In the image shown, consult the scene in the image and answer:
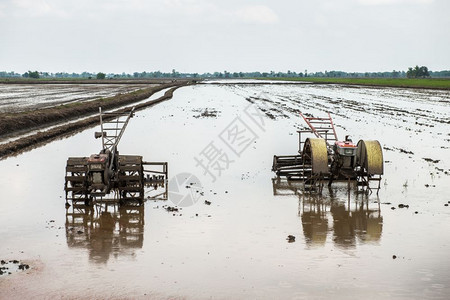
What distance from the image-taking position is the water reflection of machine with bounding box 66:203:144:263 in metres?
10.9

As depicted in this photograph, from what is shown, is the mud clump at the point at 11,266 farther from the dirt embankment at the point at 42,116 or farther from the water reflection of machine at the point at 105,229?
the dirt embankment at the point at 42,116

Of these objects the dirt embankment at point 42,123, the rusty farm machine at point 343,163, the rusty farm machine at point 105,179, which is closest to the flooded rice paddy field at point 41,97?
the dirt embankment at point 42,123

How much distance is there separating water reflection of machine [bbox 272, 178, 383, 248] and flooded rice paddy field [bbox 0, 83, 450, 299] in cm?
5

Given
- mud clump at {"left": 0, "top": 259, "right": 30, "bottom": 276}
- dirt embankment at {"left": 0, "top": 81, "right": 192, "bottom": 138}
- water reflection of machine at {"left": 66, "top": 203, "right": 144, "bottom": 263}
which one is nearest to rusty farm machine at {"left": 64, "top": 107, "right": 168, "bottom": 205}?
water reflection of machine at {"left": 66, "top": 203, "right": 144, "bottom": 263}

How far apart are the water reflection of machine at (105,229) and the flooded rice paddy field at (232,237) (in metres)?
0.04

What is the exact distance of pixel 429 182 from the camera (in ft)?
56.3

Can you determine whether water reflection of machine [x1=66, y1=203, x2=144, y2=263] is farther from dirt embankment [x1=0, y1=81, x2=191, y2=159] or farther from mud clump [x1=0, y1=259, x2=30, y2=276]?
dirt embankment [x1=0, y1=81, x2=191, y2=159]

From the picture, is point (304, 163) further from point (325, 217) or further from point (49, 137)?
point (49, 137)

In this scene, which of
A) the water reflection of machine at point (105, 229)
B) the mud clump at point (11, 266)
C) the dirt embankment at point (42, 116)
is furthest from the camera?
the dirt embankment at point (42, 116)

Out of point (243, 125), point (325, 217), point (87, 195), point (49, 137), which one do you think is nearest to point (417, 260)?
point (325, 217)

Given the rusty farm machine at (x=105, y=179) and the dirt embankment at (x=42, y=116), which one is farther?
the dirt embankment at (x=42, y=116)

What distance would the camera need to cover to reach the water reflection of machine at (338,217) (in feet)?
38.5

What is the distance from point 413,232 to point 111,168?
840 centimetres

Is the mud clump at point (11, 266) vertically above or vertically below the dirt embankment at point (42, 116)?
below
